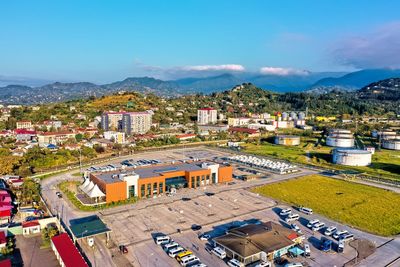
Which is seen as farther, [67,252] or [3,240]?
[3,240]

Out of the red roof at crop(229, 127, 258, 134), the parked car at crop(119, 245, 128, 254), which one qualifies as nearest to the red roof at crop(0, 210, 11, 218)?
the parked car at crop(119, 245, 128, 254)

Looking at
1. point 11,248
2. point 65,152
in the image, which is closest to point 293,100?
point 65,152

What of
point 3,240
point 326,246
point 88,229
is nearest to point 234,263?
point 326,246

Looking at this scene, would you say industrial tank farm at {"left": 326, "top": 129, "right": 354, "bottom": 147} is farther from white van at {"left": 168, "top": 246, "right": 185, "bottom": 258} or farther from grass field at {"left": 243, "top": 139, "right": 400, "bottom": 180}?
white van at {"left": 168, "top": 246, "right": 185, "bottom": 258}

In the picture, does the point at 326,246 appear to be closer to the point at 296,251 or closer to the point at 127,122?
the point at 296,251

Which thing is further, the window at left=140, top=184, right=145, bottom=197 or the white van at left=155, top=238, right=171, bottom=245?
the window at left=140, top=184, right=145, bottom=197

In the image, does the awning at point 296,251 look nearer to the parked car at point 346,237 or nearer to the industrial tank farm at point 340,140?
the parked car at point 346,237

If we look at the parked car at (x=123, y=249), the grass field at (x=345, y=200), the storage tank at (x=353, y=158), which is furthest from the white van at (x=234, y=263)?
the storage tank at (x=353, y=158)
